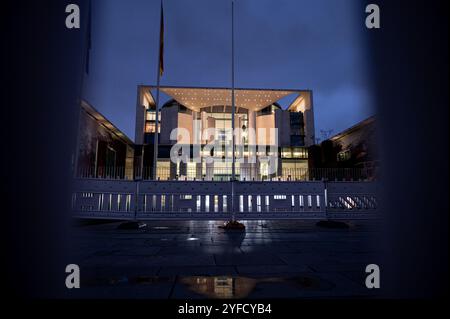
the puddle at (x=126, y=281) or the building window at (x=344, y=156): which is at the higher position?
the building window at (x=344, y=156)

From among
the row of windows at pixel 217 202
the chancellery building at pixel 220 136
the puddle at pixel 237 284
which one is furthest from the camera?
the chancellery building at pixel 220 136

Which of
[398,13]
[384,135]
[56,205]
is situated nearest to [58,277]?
[56,205]

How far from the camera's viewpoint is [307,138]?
1391 inches

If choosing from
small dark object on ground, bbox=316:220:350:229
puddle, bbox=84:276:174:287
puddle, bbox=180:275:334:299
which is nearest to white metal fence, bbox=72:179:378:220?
small dark object on ground, bbox=316:220:350:229

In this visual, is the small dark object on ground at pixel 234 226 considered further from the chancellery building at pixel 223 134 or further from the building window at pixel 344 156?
the chancellery building at pixel 223 134

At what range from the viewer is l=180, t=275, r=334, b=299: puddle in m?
2.78

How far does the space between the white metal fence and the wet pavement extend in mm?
3044

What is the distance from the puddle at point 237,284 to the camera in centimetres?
278

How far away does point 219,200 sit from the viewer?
9.38 meters

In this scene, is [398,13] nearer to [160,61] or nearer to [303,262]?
[303,262]

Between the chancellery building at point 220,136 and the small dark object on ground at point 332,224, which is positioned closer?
the small dark object on ground at point 332,224

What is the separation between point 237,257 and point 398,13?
4423 millimetres

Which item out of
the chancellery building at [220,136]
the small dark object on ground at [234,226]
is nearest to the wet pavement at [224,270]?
the small dark object on ground at [234,226]

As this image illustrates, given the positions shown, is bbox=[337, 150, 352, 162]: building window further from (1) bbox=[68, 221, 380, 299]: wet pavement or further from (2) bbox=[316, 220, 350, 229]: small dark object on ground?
(1) bbox=[68, 221, 380, 299]: wet pavement
